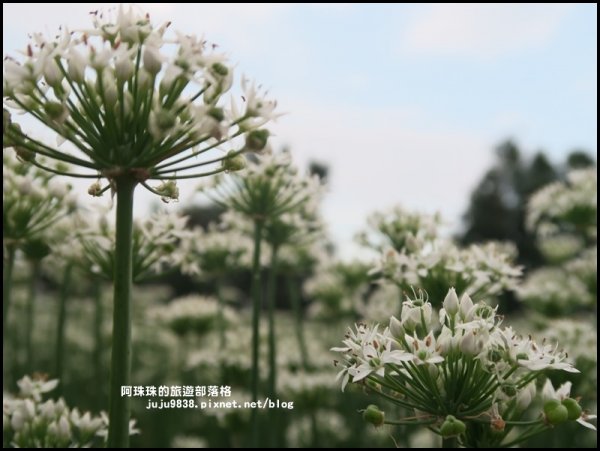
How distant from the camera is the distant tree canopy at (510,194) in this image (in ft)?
223

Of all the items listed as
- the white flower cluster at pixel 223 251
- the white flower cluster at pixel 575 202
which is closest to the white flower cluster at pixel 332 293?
the white flower cluster at pixel 223 251

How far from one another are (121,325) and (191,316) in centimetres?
674

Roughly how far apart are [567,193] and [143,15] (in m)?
7.00

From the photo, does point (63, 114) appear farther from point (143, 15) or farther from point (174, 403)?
point (174, 403)

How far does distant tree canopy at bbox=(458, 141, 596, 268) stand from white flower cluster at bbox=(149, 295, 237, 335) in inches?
1993

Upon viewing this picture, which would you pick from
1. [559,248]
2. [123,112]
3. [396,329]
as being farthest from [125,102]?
[559,248]

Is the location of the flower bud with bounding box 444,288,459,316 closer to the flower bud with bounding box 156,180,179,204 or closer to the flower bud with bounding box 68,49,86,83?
the flower bud with bounding box 156,180,179,204

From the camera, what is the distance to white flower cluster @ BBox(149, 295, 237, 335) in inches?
383

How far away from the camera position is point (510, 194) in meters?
90.8

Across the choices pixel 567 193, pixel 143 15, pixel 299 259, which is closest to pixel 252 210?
pixel 143 15

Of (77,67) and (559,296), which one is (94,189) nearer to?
(77,67)

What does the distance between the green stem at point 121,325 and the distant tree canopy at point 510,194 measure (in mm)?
56813

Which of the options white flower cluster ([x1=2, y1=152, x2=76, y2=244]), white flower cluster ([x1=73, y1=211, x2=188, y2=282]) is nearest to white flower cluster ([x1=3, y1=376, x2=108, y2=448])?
white flower cluster ([x1=73, y1=211, x2=188, y2=282])

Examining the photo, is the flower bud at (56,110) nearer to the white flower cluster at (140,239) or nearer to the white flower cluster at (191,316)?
the white flower cluster at (140,239)
